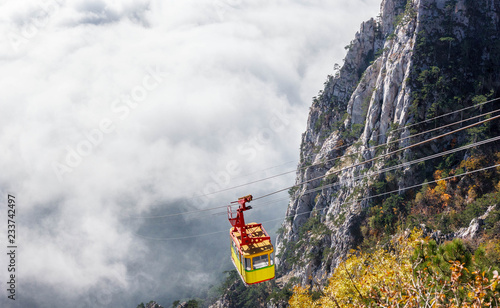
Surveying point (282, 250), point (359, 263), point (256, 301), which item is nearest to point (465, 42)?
point (359, 263)

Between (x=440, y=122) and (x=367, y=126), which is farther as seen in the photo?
(x=367, y=126)

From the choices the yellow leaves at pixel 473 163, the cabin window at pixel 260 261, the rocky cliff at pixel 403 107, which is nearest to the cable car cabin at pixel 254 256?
the cabin window at pixel 260 261

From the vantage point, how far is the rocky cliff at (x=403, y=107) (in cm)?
6688

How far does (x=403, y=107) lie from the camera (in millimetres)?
69562

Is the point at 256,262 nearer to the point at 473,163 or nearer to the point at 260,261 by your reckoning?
the point at 260,261

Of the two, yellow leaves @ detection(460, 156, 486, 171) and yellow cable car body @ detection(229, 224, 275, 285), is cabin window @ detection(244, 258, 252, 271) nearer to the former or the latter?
yellow cable car body @ detection(229, 224, 275, 285)

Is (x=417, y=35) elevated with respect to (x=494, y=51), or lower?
elevated

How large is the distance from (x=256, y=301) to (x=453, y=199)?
194 ft

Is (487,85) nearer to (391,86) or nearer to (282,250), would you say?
(391,86)

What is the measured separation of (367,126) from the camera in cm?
7831

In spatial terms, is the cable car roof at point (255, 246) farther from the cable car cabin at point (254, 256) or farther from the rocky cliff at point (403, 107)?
the rocky cliff at point (403, 107)

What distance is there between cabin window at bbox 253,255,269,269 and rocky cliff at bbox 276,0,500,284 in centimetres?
3558

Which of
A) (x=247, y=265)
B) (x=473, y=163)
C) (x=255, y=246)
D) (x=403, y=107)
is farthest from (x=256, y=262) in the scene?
(x=403, y=107)

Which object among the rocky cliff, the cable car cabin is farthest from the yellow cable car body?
the rocky cliff
